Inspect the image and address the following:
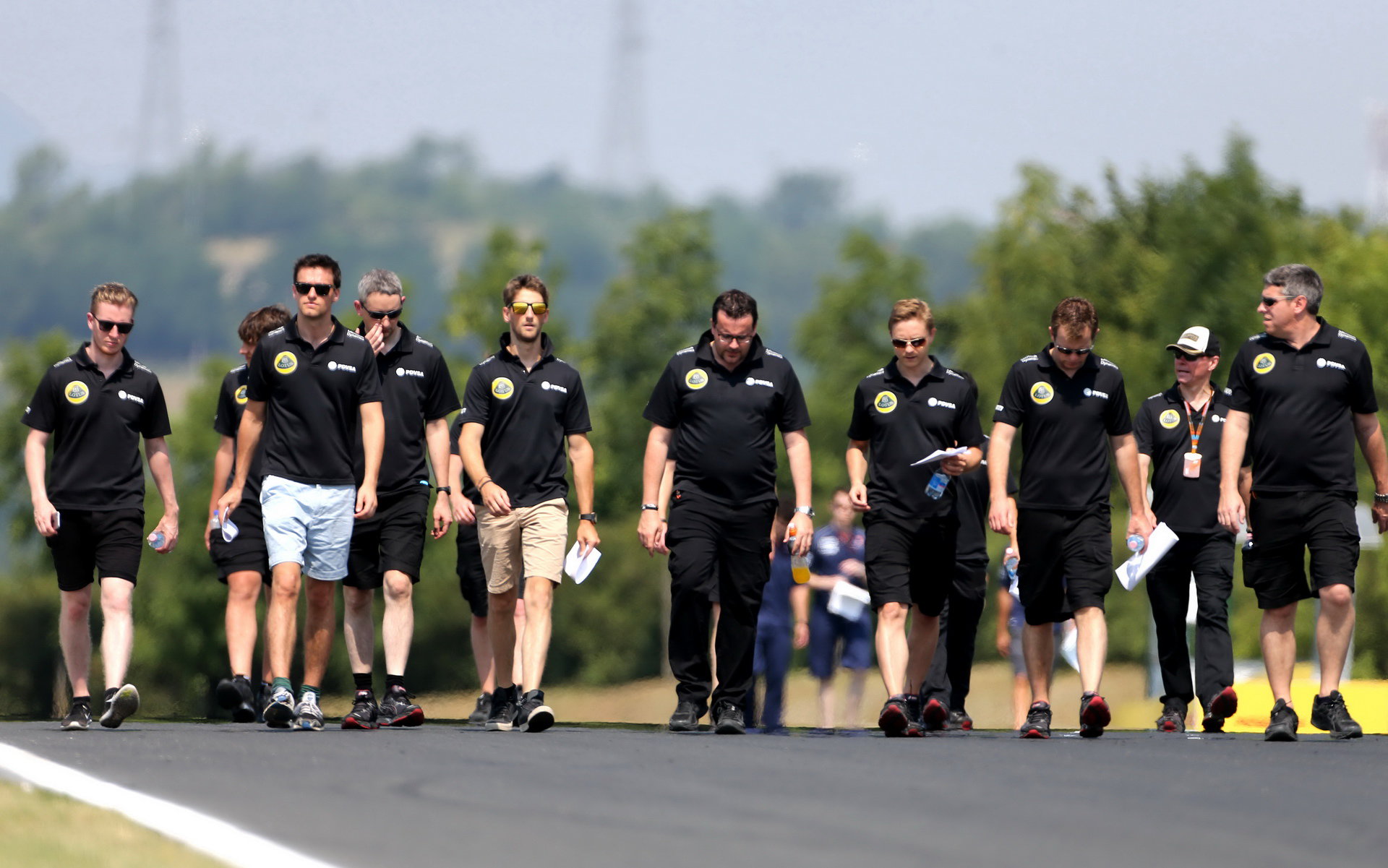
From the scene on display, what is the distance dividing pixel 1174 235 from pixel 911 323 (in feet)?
126

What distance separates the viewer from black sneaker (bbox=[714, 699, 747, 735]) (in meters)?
11.4

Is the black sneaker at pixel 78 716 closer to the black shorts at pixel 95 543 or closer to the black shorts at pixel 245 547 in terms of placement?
the black shorts at pixel 95 543

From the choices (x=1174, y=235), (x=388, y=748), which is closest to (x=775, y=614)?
(x=388, y=748)

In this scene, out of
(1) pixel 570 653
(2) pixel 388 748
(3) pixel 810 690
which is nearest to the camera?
(2) pixel 388 748

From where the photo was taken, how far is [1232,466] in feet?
36.2

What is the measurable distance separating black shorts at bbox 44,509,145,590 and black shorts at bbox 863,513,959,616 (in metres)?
3.98

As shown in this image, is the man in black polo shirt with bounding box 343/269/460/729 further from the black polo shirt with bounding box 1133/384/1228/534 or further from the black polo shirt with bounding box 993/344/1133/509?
the black polo shirt with bounding box 1133/384/1228/534

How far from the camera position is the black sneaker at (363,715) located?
36.8ft

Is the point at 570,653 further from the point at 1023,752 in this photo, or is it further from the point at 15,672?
the point at 1023,752

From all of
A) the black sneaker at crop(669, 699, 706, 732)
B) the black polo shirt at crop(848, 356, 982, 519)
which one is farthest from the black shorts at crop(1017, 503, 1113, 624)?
the black sneaker at crop(669, 699, 706, 732)

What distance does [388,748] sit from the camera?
9.34m

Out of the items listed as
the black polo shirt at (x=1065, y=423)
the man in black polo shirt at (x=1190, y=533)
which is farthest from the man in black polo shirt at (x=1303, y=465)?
the man in black polo shirt at (x=1190, y=533)

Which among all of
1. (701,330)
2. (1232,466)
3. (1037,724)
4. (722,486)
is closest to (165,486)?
(722,486)

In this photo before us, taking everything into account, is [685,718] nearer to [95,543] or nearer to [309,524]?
[309,524]
